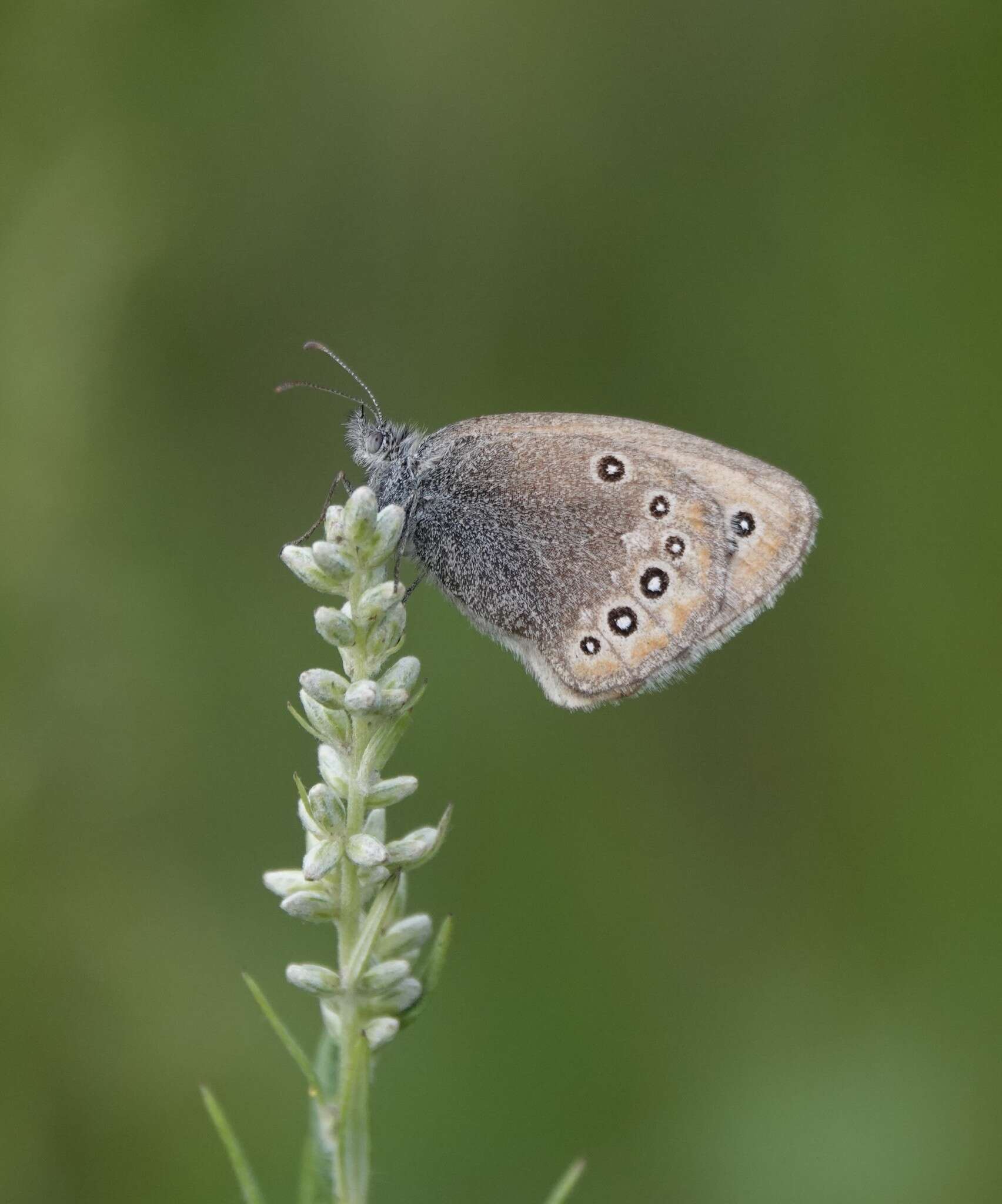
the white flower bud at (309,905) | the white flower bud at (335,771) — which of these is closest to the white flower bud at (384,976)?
the white flower bud at (309,905)

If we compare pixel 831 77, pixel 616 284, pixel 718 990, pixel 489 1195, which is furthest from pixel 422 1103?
pixel 831 77

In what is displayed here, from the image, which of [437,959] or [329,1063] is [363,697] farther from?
[329,1063]

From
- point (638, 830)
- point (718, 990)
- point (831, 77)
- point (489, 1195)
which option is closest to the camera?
point (489, 1195)

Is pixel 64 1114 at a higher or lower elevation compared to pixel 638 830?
higher

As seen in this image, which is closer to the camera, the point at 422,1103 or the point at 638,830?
the point at 422,1103

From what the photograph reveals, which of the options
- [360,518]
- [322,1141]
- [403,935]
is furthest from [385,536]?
[322,1141]

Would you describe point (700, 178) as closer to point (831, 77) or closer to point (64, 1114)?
point (831, 77)

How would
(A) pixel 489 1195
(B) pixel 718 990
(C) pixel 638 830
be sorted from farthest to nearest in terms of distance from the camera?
1. (C) pixel 638 830
2. (B) pixel 718 990
3. (A) pixel 489 1195

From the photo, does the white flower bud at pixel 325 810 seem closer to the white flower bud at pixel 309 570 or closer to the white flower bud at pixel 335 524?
the white flower bud at pixel 309 570

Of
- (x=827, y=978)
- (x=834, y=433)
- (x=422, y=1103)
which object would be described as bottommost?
(x=827, y=978)
